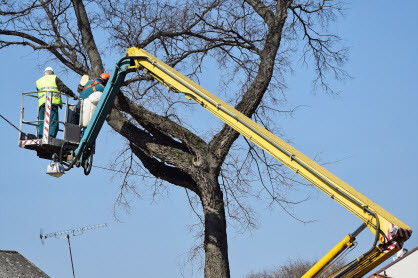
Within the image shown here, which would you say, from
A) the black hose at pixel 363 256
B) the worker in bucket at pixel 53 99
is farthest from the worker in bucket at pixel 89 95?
the black hose at pixel 363 256

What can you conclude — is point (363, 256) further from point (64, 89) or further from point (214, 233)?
point (64, 89)

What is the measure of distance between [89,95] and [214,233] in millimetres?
3339

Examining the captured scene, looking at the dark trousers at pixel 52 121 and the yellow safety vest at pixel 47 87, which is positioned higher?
the yellow safety vest at pixel 47 87

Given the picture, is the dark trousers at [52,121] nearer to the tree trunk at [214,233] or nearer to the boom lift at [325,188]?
the boom lift at [325,188]

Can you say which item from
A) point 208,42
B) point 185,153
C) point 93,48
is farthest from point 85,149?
point 208,42

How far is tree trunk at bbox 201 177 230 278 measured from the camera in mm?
11906

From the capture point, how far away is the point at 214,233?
12.0m

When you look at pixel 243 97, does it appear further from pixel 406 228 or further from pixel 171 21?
pixel 406 228

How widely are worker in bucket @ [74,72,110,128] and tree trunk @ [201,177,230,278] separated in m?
2.51

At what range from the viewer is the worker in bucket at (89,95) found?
1162 cm

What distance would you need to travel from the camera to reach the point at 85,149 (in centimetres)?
1165

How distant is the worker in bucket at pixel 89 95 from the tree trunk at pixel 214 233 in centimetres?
251

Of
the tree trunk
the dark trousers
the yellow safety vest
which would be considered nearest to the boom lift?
the dark trousers

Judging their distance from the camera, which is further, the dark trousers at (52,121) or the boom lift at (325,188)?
the dark trousers at (52,121)
